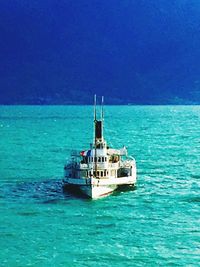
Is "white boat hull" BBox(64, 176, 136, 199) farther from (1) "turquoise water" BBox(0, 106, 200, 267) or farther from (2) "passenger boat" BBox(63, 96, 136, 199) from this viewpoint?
(1) "turquoise water" BBox(0, 106, 200, 267)

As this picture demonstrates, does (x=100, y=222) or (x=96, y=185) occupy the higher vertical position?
(x=96, y=185)

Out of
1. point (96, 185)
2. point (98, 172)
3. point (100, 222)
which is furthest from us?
point (98, 172)

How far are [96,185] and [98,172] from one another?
115 inches

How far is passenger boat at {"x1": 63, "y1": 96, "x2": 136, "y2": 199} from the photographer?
66525 millimetres

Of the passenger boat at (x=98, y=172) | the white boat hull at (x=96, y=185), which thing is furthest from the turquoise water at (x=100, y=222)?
the passenger boat at (x=98, y=172)

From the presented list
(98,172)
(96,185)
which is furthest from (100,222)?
(98,172)

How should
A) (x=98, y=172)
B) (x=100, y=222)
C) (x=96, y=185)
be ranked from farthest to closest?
(x=98, y=172) → (x=96, y=185) → (x=100, y=222)

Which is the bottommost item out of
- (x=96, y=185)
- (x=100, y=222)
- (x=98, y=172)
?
(x=100, y=222)

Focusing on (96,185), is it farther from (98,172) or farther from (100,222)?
(100,222)

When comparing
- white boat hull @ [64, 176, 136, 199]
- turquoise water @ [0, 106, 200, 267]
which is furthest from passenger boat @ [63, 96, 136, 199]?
turquoise water @ [0, 106, 200, 267]

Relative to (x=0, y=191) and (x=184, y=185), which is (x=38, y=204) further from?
(x=184, y=185)

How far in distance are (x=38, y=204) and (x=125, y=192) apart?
10.8 meters

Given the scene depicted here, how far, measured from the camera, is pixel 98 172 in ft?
226

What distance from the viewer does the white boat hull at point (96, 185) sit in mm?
65750
